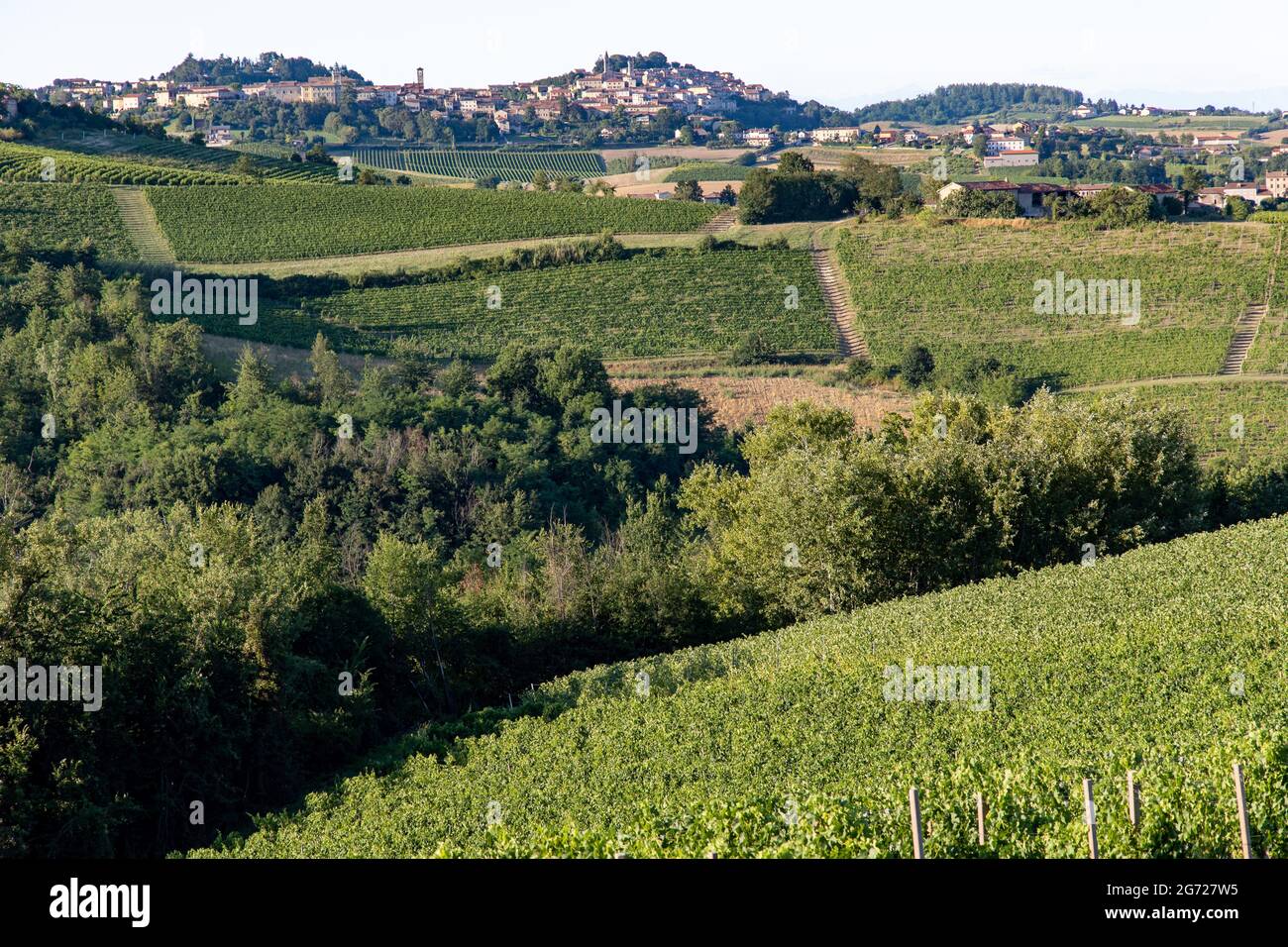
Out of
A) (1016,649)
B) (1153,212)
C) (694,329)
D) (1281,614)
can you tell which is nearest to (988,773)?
(1016,649)

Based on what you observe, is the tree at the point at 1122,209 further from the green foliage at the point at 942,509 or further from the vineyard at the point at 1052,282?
the green foliage at the point at 942,509

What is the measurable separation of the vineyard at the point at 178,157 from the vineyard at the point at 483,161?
120 ft

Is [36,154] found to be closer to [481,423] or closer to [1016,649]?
[481,423]

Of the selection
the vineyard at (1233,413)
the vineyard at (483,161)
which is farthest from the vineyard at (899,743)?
the vineyard at (483,161)

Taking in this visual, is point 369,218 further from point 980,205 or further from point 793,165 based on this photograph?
point 980,205

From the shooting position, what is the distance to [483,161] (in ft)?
499

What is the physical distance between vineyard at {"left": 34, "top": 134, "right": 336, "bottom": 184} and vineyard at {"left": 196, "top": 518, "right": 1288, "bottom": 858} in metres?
74.0

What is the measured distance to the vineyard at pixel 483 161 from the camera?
145 meters

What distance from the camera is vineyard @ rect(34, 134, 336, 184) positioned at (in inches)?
3809

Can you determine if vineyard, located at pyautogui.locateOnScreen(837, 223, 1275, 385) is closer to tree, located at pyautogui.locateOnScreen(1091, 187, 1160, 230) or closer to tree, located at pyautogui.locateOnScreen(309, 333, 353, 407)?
tree, located at pyautogui.locateOnScreen(1091, 187, 1160, 230)

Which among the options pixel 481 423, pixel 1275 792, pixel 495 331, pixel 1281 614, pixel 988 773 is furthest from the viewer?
pixel 495 331

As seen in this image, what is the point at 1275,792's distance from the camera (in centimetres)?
1557

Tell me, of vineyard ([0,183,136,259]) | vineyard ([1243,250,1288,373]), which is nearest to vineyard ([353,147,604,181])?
vineyard ([0,183,136,259])
